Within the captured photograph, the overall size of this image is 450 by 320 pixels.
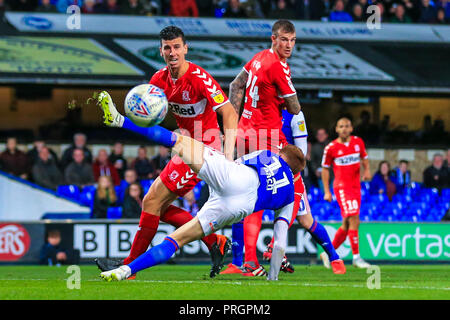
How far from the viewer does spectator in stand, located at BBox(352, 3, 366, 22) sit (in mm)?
21453

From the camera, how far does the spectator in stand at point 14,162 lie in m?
18.2

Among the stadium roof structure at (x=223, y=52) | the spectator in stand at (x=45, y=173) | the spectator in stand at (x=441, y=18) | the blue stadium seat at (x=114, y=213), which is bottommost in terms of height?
the blue stadium seat at (x=114, y=213)

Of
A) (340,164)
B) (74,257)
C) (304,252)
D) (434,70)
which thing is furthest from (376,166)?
(74,257)

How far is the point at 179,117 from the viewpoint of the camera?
364 inches

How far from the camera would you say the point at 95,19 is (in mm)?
20312

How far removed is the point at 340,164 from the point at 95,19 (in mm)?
8493

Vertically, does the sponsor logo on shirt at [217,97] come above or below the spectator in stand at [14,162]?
above

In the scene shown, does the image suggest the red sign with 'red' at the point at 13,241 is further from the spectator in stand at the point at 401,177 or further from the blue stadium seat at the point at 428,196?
the blue stadium seat at the point at 428,196

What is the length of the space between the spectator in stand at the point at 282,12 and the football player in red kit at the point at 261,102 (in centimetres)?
1152

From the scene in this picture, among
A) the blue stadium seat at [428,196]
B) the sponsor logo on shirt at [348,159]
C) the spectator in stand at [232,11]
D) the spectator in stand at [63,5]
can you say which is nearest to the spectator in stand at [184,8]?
the spectator in stand at [232,11]

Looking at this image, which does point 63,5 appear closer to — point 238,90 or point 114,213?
point 114,213

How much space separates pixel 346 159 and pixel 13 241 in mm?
6338

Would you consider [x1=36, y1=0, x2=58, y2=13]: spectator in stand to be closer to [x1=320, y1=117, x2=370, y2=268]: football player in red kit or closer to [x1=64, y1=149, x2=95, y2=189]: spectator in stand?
[x1=64, y1=149, x2=95, y2=189]: spectator in stand

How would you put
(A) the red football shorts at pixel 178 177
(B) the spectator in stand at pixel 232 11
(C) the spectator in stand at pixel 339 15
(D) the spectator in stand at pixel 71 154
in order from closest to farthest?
(A) the red football shorts at pixel 178 177 < (D) the spectator in stand at pixel 71 154 < (B) the spectator in stand at pixel 232 11 < (C) the spectator in stand at pixel 339 15
